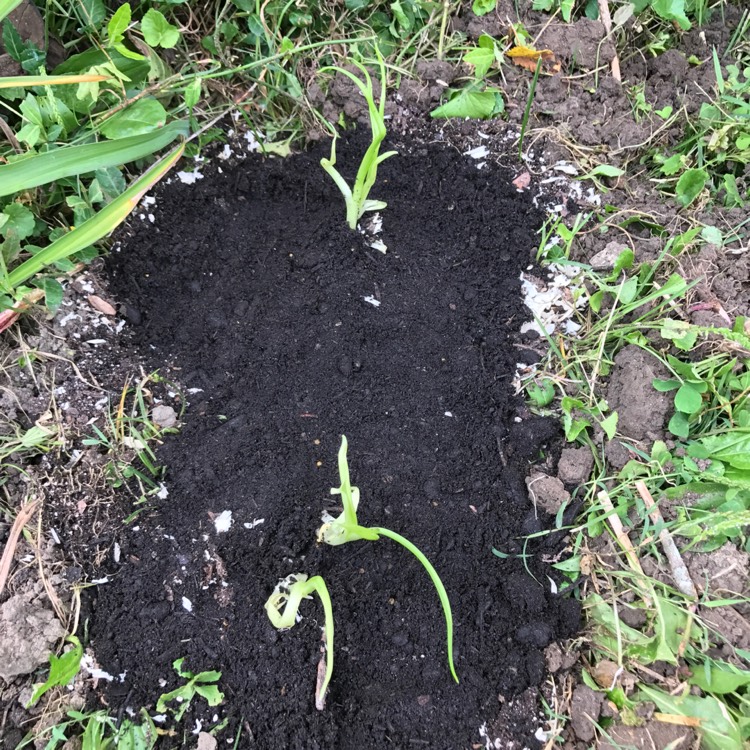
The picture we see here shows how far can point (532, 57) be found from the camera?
1.64 metres

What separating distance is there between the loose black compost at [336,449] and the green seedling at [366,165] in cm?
7

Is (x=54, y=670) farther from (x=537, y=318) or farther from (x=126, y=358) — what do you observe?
(x=537, y=318)

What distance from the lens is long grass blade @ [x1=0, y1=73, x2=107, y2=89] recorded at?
1.27 metres

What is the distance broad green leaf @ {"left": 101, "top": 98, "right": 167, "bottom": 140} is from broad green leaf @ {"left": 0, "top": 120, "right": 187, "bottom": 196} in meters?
0.02

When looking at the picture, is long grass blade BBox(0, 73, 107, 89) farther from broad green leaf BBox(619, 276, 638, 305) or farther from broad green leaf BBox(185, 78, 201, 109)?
broad green leaf BBox(619, 276, 638, 305)

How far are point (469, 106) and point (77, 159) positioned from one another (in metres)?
1.05

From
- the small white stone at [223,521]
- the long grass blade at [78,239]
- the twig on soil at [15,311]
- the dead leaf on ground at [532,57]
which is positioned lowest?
the small white stone at [223,521]

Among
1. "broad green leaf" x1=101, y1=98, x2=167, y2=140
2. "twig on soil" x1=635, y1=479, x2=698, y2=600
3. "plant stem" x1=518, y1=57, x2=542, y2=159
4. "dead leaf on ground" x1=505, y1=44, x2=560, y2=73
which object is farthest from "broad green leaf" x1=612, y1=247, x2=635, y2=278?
"broad green leaf" x1=101, y1=98, x2=167, y2=140

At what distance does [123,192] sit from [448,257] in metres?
0.85

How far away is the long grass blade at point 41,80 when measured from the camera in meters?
1.27

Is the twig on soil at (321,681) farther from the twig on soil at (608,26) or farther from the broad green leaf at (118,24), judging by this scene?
the twig on soil at (608,26)

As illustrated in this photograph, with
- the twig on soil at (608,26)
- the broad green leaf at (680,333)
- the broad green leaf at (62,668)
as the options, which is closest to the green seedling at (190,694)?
the broad green leaf at (62,668)

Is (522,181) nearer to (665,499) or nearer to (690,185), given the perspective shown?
(690,185)

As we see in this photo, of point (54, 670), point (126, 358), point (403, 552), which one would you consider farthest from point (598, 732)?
point (126, 358)
